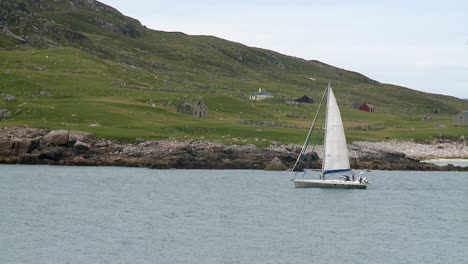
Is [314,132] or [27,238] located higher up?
[314,132]

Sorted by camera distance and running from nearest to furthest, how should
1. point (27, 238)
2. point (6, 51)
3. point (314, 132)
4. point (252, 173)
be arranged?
point (27, 238), point (252, 173), point (314, 132), point (6, 51)

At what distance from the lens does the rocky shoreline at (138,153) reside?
354 ft

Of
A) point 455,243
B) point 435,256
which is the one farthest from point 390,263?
point 455,243

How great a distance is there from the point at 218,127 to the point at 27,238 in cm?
7037

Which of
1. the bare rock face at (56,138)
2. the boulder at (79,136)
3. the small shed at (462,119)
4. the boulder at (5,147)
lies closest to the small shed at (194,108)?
the boulder at (79,136)

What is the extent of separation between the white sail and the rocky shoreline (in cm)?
1757

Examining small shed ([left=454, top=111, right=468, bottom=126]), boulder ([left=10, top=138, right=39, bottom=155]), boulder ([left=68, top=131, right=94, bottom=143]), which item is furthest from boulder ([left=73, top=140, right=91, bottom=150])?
small shed ([left=454, top=111, right=468, bottom=126])

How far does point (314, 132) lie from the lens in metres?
135

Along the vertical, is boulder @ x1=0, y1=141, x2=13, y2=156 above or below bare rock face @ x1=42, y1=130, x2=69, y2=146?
below

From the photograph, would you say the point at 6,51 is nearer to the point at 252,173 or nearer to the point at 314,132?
the point at 314,132

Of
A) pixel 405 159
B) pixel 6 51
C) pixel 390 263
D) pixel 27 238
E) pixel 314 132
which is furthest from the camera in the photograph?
pixel 6 51

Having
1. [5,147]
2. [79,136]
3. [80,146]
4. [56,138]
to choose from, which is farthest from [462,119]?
[5,147]

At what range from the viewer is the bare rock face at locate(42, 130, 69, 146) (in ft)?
359

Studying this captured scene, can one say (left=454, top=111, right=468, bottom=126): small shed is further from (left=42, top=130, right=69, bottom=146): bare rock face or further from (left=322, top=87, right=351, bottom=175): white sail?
(left=42, top=130, right=69, bottom=146): bare rock face
